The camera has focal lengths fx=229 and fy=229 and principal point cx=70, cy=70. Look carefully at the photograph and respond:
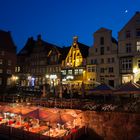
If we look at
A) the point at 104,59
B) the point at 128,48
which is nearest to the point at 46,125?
the point at 104,59

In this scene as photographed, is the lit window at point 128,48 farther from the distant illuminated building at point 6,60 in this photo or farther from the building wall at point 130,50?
the distant illuminated building at point 6,60

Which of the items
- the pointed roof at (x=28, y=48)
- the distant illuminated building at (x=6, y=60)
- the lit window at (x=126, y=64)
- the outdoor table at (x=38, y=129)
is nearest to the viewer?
the outdoor table at (x=38, y=129)

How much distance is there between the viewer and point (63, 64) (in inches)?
1777

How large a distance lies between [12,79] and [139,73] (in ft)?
102

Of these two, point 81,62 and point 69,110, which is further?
point 81,62

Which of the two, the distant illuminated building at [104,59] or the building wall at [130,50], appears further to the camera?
the distant illuminated building at [104,59]

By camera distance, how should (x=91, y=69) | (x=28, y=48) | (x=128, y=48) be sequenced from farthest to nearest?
(x=28, y=48) → (x=91, y=69) → (x=128, y=48)

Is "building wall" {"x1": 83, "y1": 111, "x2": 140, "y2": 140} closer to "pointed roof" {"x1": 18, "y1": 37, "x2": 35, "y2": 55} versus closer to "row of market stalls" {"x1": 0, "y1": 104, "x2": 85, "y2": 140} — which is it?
"row of market stalls" {"x1": 0, "y1": 104, "x2": 85, "y2": 140}

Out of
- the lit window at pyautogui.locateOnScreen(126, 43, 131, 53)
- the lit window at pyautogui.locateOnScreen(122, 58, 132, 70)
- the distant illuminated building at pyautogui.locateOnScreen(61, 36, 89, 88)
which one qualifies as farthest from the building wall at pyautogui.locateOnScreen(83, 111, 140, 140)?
the distant illuminated building at pyautogui.locateOnScreen(61, 36, 89, 88)

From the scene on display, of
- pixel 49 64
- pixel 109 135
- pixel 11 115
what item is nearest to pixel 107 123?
pixel 109 135

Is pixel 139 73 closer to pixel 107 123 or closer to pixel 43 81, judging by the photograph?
pixel 107 123

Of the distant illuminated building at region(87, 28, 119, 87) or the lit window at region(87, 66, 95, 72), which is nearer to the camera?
the distant illuminated building at region(87, 28, 119, 87)

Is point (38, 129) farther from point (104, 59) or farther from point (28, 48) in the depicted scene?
point (28, 48)

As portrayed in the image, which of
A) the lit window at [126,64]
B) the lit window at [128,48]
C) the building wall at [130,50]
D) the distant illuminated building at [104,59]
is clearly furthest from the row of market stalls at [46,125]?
the lit window at [128,48]
